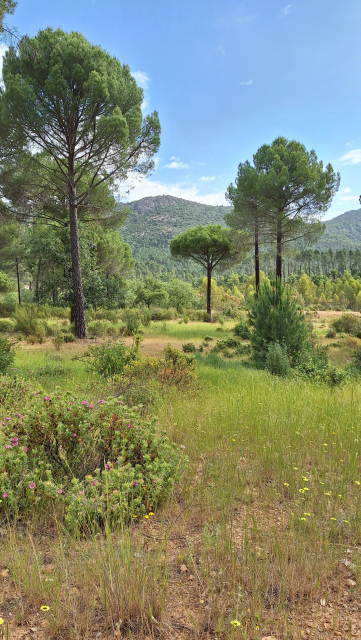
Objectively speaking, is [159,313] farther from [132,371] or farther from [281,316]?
[132,371]

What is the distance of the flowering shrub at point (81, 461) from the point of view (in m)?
1.99

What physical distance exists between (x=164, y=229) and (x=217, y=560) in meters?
145

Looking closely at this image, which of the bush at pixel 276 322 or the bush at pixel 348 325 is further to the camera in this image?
the bush at pixel 348 325

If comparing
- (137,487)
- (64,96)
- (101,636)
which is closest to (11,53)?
(64,96)

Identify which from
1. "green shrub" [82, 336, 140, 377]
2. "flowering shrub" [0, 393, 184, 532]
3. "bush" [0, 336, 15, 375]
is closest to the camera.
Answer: "flowering shrub" [0, 393, 184, 532]

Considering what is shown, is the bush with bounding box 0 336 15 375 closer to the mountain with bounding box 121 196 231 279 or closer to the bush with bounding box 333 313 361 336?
the bush with bounding box 333 313 361 336

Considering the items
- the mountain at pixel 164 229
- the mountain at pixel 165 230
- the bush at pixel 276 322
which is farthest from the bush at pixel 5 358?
the mountain at pixel 165 230

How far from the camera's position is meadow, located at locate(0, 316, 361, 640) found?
4.46 feet

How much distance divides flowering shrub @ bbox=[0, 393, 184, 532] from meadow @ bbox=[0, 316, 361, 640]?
14 centimetres

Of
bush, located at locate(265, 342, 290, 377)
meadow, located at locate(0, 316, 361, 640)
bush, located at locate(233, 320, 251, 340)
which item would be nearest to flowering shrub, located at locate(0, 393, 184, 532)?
meadow, located at locate(0, 316, 361, 640)

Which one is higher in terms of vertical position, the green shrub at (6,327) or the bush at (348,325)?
the green shrub at (6,327)

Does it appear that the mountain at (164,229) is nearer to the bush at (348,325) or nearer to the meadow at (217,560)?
the bush at (348,325)

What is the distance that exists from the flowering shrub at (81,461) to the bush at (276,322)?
20.0 feet

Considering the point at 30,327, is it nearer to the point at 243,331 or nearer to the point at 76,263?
the point at 76,263
